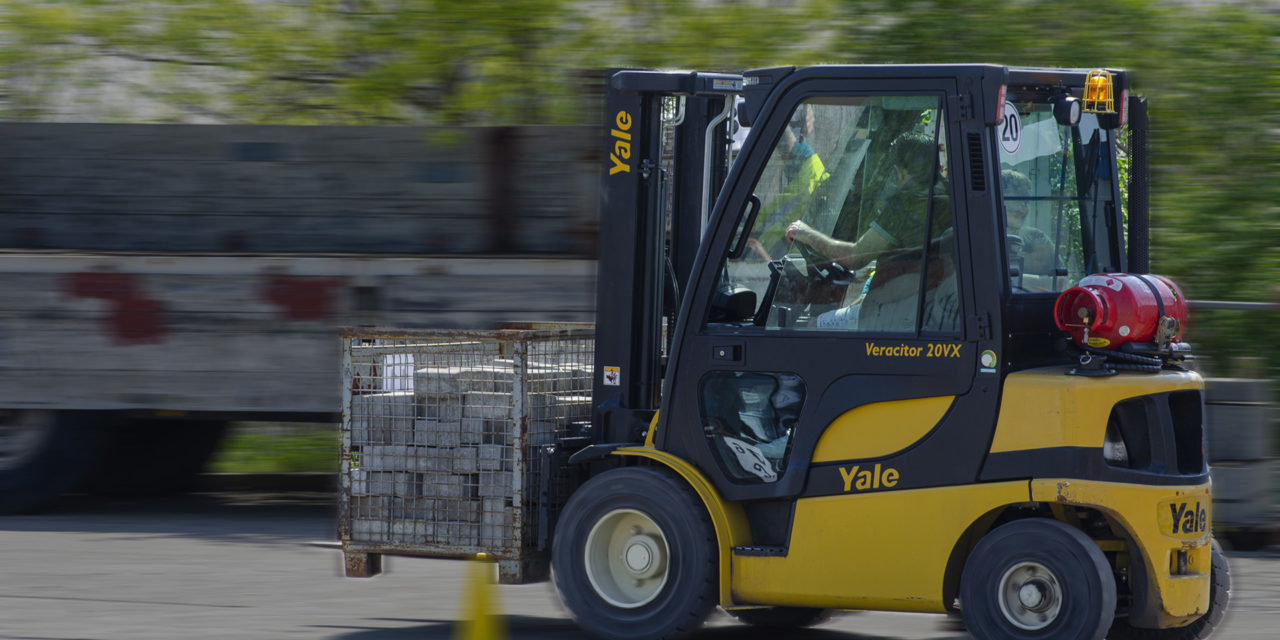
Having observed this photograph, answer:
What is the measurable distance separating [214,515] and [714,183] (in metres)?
5.31

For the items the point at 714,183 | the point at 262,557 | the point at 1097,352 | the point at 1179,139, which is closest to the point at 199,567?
the point at 262,557

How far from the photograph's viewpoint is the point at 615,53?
12859 mm

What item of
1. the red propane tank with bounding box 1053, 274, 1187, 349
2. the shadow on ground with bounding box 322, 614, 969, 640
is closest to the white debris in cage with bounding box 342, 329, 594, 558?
the shadow on ground with bounding box 322, 614, 969, 640

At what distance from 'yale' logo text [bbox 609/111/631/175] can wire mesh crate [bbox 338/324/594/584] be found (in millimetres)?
769

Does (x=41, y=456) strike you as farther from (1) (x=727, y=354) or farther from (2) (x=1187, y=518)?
(2) (x=1187, y=518)

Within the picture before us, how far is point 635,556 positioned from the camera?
18.7ft

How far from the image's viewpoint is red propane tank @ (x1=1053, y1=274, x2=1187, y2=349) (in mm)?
5043

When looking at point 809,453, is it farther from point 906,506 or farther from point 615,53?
point 615,53

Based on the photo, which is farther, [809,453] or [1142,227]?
[1142,227]

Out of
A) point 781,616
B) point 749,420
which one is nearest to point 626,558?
point 749,420

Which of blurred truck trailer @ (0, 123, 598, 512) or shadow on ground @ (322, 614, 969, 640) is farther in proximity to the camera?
blurred truck trailer @ (0, 123, 598, 512)

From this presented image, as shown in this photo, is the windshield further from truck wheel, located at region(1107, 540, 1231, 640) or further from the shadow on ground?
the shadow on ground

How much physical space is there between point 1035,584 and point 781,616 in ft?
5.18

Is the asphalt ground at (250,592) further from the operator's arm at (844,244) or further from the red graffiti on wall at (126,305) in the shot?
the operator's arm at (844,244)
